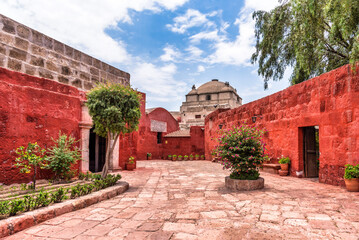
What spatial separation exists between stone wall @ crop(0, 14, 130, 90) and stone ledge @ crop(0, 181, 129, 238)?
3554mm

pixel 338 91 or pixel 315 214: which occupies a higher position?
pixel 338 91

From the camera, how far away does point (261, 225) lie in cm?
286

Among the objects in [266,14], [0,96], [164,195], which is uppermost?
[266,14]

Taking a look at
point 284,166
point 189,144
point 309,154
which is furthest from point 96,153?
point 189,144

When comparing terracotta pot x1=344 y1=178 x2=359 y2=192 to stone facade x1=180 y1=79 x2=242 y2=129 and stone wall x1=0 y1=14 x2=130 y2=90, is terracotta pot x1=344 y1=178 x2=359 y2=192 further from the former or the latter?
stone facade x1=180 y1=79 x2=242 y2=129

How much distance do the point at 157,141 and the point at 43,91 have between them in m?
12.9

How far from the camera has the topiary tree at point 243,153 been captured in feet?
16.6

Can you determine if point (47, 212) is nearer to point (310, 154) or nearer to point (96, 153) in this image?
point (96, 153)

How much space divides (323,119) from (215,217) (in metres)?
4.29

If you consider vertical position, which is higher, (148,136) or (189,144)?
(148,136)

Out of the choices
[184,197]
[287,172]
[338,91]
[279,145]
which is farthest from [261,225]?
[279,145]

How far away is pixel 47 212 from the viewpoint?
3.17 metres

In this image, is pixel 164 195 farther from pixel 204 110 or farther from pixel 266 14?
pixel 204 110

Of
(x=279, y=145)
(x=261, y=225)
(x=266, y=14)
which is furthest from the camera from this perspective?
(x=266, y=14)
